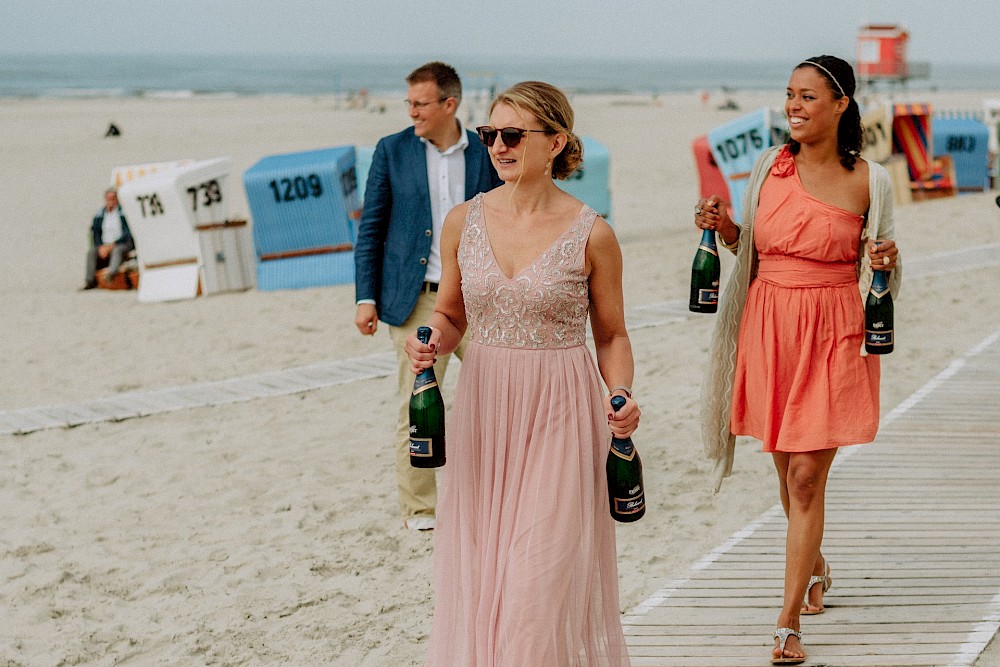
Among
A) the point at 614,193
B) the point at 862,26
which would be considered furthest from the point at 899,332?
the point at 862,26

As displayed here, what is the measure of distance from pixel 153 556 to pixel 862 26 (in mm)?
47991

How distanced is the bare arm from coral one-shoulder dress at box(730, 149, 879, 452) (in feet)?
2.43

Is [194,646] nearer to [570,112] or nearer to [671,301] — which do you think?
[570,112]

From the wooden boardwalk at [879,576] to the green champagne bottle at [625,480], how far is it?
3.02 feet

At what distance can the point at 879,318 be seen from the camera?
3447mm

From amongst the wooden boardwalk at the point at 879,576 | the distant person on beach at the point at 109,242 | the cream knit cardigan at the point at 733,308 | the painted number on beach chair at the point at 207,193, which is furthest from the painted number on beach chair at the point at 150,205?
the cream knit cardigan at the point at 733,308

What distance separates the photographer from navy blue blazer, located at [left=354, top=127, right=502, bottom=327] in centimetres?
486

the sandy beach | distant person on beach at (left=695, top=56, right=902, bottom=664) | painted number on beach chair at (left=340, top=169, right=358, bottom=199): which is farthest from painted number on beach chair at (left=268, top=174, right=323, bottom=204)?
distant person on beach at (left=695, top=56, right=902, bottom=664)

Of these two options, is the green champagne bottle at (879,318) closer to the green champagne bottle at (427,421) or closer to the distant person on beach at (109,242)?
the green champagne bottle at (427,421)

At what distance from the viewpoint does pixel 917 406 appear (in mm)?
6535

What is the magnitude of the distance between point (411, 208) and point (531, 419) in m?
2.11

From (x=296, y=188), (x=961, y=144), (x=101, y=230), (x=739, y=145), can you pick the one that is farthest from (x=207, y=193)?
(x=961, y=144)

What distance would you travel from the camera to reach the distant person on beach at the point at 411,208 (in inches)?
191

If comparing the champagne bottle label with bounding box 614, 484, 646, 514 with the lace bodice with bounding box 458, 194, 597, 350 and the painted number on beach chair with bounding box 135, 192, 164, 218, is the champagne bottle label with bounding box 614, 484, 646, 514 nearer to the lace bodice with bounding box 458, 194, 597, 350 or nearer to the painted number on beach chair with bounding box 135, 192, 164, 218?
the lace bodice with bounding box 458, 194, 597, 350
